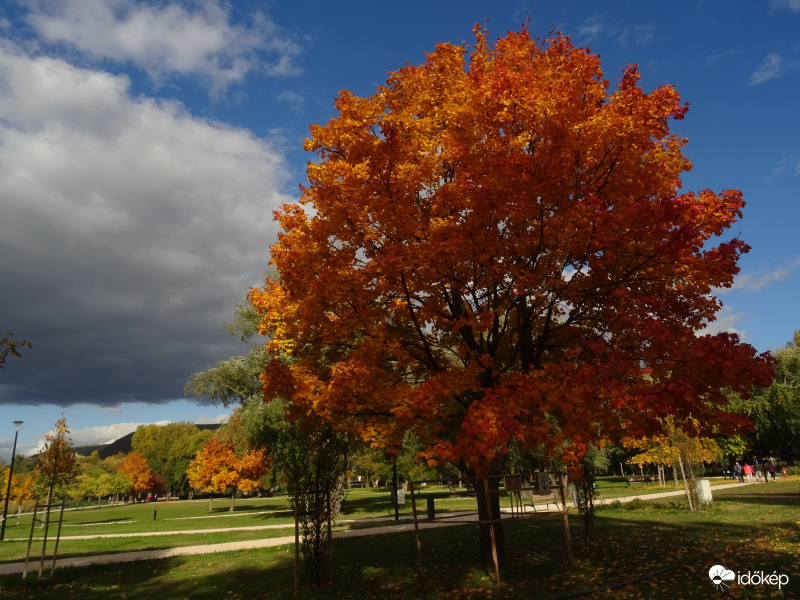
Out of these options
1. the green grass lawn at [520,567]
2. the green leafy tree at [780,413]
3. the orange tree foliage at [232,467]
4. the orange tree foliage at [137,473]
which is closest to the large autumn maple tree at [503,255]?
the green grass lawn at [520,567]

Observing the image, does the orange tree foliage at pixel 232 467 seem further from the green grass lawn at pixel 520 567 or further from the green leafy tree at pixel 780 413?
the green leafy tree at pixel 780 413

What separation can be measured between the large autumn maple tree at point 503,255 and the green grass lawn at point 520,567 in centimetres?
233

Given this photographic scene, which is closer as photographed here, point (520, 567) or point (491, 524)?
point (491, 524)

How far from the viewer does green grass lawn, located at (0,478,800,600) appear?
8406mm

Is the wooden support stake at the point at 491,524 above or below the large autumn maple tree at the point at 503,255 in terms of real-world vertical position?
below

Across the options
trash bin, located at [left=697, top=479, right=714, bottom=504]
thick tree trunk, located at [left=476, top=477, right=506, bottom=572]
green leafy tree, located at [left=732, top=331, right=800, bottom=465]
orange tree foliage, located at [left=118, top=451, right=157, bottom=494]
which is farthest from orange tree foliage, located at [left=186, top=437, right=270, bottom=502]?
green leafy tree, located at [left=732, top=331, right=800, bottom=465]

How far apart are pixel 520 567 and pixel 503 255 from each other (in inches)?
243

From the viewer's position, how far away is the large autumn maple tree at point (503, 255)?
24.2 ft

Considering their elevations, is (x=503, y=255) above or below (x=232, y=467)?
above

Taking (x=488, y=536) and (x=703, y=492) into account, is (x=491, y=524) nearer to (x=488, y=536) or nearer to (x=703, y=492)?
(x=488, y=536)

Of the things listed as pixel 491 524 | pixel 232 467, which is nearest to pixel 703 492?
pixel 491 524

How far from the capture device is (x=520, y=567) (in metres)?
10.1

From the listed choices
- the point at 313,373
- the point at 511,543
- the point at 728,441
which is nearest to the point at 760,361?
the point at 313,373

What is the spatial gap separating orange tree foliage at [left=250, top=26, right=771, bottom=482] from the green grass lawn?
2301 mm
